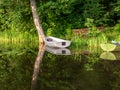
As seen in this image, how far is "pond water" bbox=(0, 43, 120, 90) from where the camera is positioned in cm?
1071

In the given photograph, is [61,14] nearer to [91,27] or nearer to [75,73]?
[91,27]

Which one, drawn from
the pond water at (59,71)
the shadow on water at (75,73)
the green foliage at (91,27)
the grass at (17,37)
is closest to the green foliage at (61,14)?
the grass at (17,37)

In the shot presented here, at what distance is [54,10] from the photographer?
26.1 m

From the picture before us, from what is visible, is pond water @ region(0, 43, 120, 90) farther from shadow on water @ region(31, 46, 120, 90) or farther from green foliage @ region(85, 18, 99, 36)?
green foliage @ region(85, 18, 99, 36)

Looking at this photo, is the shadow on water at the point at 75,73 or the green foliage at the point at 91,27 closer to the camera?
the shadow on water at the point at 75,73

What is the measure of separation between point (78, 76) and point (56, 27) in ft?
47.4

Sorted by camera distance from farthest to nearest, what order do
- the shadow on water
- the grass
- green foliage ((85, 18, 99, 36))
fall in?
the grass
green foliage ((85, 18, 99, 36))
the shadow on water

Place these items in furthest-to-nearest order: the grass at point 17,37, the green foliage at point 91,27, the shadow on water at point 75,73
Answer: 1. the grass at point 17,37
2. the green foliage at point 91,27
3. the shadow on water at point 75,73

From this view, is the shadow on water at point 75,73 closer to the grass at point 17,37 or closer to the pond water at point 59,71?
the pond water at point 59,71

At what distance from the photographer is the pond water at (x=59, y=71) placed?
1071 cm

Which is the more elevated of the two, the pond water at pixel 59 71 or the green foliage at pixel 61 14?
the green foliage at pixel 61 14

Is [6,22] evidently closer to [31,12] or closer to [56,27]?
[31,12]

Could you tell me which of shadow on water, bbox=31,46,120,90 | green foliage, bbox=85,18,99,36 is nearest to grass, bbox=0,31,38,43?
green foliage, bbox=85,18,99,36

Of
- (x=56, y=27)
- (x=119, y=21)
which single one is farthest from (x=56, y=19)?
(x=119, y=21)
